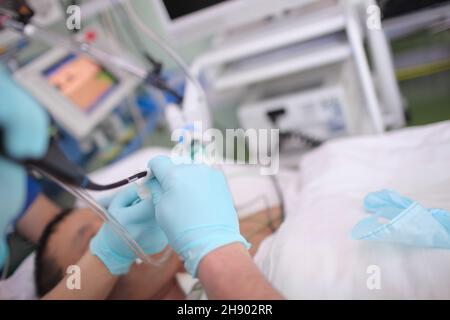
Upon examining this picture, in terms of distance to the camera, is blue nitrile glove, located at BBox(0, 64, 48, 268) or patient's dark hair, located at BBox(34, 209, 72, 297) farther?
patient's dark hair, located at BBox(34, 209, 72, 297)

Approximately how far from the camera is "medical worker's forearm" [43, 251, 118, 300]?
2.26 ft

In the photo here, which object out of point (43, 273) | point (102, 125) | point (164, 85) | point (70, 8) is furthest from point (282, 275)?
point (102, 125)

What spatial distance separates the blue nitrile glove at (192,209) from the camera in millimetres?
558

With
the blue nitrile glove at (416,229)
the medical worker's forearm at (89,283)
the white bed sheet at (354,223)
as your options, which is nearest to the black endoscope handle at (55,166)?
the medical worker's forearm at (89,283)

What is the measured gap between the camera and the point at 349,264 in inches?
25.2

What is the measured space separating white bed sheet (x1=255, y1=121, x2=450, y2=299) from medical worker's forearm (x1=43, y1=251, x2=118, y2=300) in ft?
1.14

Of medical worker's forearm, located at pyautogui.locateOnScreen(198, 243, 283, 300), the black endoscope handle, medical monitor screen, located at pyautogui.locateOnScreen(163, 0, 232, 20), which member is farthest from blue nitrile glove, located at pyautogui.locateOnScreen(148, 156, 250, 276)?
medical monitor screen, located at pyautogui.locateOnScreen(163, 0, 232, 20)

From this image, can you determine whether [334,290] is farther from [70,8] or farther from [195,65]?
[70,8]

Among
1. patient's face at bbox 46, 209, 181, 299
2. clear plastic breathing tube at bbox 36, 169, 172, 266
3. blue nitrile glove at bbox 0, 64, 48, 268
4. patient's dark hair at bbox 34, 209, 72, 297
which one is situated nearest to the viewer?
blue nitrile glove at bbox 0, 64, 48, 268

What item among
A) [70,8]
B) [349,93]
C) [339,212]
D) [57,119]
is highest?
[70,8]

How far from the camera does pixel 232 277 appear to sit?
498 millimetres

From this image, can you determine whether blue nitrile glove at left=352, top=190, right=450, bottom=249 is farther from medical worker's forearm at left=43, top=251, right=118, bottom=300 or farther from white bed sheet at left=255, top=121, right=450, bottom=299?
medical worker's forearm at left=43, top=251, right=118, bottom=300

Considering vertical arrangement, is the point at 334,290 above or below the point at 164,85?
below
